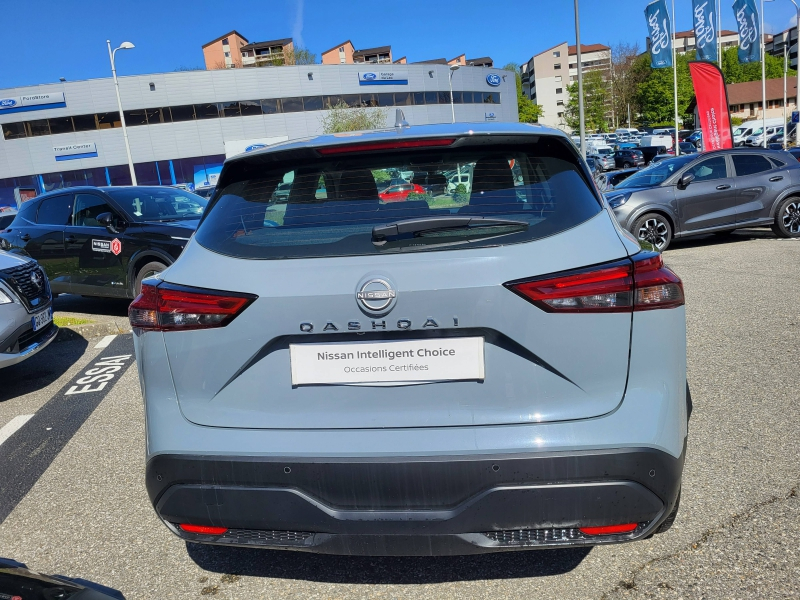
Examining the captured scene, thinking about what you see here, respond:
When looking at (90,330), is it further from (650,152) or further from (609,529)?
(650,152)

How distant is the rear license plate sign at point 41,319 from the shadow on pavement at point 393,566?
12.7ft

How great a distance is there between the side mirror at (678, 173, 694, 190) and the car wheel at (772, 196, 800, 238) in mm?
1881

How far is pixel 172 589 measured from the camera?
2.67 m

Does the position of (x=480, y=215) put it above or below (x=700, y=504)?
above

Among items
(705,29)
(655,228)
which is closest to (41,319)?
(655,228)

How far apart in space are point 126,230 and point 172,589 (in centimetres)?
631

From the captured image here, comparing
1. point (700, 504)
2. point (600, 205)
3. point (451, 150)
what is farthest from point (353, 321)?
point (700, 504)

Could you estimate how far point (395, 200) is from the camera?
2314mm

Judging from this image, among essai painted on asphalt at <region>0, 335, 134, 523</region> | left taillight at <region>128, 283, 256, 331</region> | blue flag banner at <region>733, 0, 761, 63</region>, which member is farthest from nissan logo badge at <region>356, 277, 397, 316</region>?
blue flag banner at <region>733, 0, 761, 63</region>

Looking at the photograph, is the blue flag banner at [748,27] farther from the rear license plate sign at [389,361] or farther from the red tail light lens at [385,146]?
the rear license plate sign at [389,361]

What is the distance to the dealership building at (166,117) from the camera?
54875 mm

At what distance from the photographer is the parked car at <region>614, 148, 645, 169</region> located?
144 feet

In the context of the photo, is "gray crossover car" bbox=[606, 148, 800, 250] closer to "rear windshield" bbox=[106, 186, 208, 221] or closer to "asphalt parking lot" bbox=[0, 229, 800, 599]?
"asphalt parking lot" bbox=[0, 229, 800, 599]

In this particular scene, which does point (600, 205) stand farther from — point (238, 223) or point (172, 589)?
point (172, 589)
